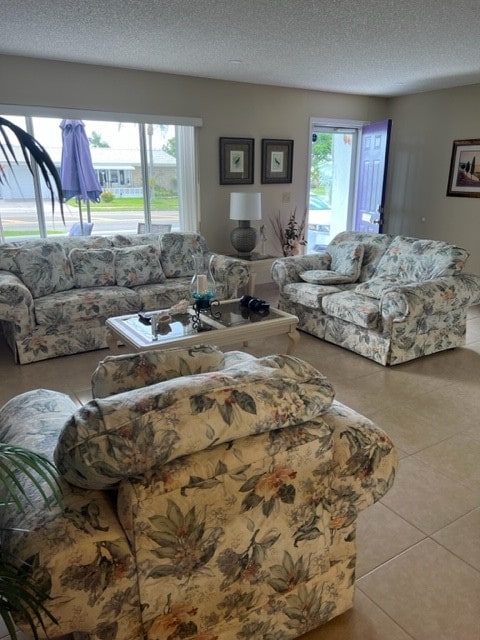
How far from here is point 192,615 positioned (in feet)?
4.00

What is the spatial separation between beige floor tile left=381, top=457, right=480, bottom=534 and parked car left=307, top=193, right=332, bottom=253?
17.3 feet

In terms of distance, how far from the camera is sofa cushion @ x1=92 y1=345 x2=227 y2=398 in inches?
54.5

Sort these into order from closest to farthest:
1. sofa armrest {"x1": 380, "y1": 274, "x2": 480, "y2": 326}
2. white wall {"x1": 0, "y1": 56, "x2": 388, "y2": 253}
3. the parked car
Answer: sofa armrest {"x1": 380, "y1": 274, "x2": 480, "y2": 326}
white wall {"x1": 0, "y1": 56, "x2": 388, "y2": 253}
the parked car

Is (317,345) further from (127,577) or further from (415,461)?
(127,577)

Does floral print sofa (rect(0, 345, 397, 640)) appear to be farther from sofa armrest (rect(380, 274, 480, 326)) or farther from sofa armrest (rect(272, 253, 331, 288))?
sofa armrest (rect(272, 253, 331, 288))

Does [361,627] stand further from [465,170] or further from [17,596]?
[465,170]

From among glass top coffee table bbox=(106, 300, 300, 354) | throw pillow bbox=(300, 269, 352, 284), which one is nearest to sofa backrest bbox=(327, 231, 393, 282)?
throw pillow bbox=(300, 269, 352, 284)

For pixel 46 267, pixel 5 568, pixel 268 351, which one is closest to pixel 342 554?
pixel 5 568

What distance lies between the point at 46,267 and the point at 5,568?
11.3 feet

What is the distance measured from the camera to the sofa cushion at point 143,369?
138cm

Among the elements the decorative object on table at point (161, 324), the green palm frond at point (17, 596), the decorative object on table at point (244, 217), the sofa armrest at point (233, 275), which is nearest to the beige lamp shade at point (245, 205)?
the decorative object on table at point (244, 217)

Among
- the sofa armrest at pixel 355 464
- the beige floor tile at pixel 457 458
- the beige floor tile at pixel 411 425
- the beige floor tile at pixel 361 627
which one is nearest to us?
the sofa armrest at pixel 355 464

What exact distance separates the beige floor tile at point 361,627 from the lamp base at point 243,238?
4.07 meters

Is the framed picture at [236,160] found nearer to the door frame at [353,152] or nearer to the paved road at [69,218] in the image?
the paved road at [69,218]
